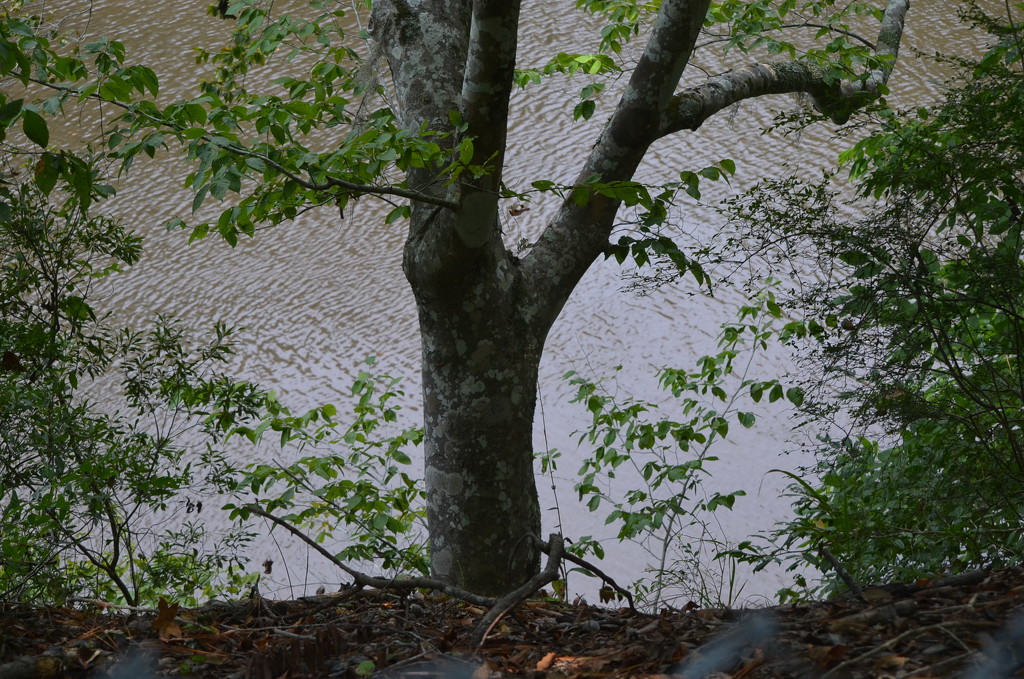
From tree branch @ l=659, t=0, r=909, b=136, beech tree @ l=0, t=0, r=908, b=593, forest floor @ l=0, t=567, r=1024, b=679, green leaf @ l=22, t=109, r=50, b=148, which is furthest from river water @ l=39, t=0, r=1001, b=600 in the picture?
green leaf @ l=22, t=109, r=50, b=148

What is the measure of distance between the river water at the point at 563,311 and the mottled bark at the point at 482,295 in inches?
74.8

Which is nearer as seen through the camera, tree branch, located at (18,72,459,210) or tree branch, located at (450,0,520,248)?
tree branch, located at (18,72,459,210)

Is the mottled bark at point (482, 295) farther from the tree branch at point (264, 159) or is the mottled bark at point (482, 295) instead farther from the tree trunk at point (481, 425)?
the tree branch at point (264, 159)

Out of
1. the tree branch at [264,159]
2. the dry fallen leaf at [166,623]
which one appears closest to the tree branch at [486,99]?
the tree branch at [264,159]

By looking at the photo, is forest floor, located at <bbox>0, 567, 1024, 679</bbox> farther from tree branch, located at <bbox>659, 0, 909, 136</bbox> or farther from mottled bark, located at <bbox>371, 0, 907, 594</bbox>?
tree branch, located at <bbox>659, 0, 909, 136</bbox>

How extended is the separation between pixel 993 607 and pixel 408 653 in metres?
0.97

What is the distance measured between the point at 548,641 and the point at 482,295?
1061mm

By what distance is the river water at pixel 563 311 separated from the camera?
190 inches

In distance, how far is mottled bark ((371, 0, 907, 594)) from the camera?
8.10 feet

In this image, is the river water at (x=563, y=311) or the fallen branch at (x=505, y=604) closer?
the fallen branch at (x=505, y=604)

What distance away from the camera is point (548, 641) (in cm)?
171

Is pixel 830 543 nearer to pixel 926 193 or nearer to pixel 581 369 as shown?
pixel 926 193

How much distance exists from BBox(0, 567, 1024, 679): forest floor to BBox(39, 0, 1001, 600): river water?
8.73 ft

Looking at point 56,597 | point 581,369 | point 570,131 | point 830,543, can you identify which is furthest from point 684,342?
point 56,597
